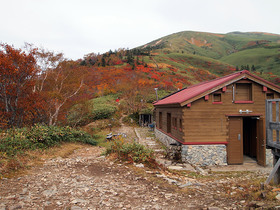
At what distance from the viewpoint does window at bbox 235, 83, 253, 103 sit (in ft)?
37.0

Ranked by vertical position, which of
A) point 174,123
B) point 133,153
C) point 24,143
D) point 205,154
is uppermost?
point 174,123

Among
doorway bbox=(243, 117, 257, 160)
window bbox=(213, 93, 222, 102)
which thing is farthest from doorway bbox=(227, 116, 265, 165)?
window bbox=(213, 93, 222, 102)

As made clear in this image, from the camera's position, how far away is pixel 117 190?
6.30 m

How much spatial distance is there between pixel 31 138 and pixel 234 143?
11045 millimetres

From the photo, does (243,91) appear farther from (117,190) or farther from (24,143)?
(24,143)

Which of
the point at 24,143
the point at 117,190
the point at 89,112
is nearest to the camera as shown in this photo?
the point at 117,190

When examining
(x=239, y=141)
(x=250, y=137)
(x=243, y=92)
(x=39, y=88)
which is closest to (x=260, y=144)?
(x=239, y=141)

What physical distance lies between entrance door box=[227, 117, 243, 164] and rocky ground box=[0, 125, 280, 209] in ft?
6.84

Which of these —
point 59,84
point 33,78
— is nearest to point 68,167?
point 33,78

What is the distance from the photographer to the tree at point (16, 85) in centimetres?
1160

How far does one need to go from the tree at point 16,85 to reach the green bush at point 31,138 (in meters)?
1.15

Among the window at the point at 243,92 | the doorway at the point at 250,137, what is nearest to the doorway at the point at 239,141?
the doorway at the point at 250,137

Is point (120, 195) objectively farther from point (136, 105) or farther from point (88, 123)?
point (136, 105)

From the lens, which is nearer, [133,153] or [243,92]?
[133,153]
